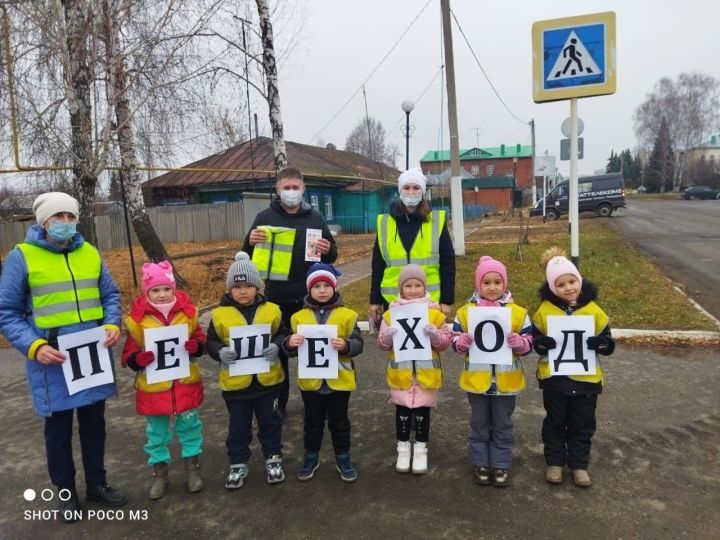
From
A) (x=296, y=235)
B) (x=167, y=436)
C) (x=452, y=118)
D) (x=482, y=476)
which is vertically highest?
(x=452, y=118)

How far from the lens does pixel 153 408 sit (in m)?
3.26

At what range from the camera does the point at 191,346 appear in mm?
3350

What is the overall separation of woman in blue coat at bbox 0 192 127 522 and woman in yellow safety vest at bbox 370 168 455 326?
6.41 ft

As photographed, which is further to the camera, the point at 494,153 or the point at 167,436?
the point at 494,153

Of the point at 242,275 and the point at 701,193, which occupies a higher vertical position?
the point at 701,193

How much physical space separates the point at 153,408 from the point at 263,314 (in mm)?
909

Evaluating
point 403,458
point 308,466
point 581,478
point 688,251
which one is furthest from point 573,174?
point 688,251

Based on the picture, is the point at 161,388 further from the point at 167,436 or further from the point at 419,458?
the point at 419,458

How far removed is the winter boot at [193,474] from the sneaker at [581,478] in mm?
2390

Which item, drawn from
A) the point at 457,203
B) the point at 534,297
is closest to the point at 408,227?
the point at 534,297

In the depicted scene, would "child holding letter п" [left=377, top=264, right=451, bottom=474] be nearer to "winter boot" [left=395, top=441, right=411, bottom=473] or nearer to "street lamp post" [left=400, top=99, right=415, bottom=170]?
"winter boot" [left=395, top=441, right=411, bottom=473]

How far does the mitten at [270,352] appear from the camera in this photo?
3350 millimetres

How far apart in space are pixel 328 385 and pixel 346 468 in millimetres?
558

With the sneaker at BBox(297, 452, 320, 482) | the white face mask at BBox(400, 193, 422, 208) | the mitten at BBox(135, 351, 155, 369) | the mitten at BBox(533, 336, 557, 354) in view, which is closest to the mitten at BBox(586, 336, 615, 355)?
the mitten at BBox(533, 336, 557, 354)
